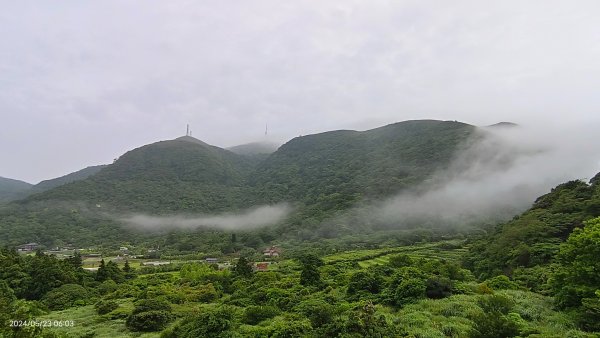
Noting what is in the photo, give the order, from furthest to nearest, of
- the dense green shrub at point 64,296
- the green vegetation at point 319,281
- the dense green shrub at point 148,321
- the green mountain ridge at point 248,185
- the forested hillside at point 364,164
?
the forested hillside at point 364,164
the green mountain ridge at point 248,185
the dense green shrub at point 64,296
the dense green shrub at point 148,321
the green vegetation at point 319,281

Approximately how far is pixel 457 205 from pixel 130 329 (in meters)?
→ 113

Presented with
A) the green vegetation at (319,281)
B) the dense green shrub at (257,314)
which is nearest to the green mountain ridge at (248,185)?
the green vegetation at (319,281)

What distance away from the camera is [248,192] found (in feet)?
547

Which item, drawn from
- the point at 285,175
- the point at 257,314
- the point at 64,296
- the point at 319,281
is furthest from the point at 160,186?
the point at 257,314

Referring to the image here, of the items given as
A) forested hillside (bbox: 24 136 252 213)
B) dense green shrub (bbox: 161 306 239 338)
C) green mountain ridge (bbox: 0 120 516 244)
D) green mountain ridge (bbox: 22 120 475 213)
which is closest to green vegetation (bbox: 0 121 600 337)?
dense green shrub (bbox: 161 306 239 338)

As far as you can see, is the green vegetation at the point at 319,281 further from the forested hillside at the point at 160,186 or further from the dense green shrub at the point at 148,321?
the forested hillside at the point at 160,186

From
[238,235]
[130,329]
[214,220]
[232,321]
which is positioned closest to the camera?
[232,321]

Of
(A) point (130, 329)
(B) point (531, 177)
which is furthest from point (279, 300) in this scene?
(B) point (531, 177)

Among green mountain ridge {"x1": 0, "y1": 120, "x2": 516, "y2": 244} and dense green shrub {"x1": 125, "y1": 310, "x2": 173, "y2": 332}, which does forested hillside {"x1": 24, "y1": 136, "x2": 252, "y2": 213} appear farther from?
dense green shrub {"x1": 125, "y1": 310, "x2": 173, "y2": 332}

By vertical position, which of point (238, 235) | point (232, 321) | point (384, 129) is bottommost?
point (238, 235)

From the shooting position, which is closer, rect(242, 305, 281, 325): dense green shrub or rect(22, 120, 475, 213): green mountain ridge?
→ rect(242, 305, 281, 325): dense green shrub

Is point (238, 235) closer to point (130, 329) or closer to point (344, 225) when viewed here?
point (344, 225)

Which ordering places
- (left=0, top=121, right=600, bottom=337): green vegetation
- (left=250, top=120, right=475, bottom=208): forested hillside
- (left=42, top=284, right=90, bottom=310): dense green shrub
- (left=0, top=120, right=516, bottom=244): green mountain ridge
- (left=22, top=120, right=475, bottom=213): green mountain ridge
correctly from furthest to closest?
(left=22, top=120, right=475, bottom=213): green mountain ridge, (left=250, top=120, right=475, bottom=208): forested hillside, (left=0, top=120, right=516, bottom=244): green mountain ridge, (left=42, top=284, right=90, bottom=310): dense green shrub, (left=0, top=121, right=600, bottom=337): green vegetation

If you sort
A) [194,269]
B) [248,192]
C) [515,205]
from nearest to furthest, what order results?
1. [194,269]
2. [515,205]
3. [248,192]
